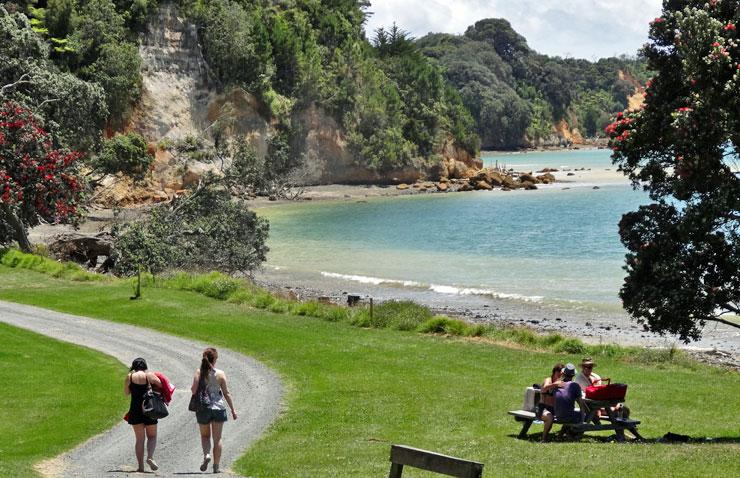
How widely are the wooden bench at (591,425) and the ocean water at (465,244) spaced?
29.8 m

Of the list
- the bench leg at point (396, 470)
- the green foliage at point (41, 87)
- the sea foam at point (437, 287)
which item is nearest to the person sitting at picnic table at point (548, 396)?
the bench leg at point (396, 470)

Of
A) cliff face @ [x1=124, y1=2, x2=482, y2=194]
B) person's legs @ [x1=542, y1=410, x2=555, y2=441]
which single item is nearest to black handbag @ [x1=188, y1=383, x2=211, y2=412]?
person's legs @ [x1=542, y1=410, x2=555, y2=441]

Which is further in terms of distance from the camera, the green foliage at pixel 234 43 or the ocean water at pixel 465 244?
the green foliage at pixel 234 43

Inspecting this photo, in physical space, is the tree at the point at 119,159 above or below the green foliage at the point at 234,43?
below

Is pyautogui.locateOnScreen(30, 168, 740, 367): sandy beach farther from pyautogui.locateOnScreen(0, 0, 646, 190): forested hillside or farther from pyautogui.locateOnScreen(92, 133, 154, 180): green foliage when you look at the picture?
pyautogui.locateOnScreen(0, 0, 646, 190): forested hillside

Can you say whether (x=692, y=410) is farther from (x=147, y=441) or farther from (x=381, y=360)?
(x=147, y=441)

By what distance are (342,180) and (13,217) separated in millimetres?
83393

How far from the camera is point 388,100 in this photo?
5226 inches

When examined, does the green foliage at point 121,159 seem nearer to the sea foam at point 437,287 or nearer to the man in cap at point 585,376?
the sea foam at point 437,287

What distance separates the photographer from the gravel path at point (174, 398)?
16016 mm

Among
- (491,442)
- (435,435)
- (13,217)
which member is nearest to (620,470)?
(491,442)

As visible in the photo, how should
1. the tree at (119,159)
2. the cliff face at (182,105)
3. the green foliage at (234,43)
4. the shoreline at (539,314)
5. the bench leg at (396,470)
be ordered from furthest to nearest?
the green foliage at (234,43) → the cliff face at (182,105) → the tree at (119,159) → the shoreline at (539,314) → the bench leg at (396,470)

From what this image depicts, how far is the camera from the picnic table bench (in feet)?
56.6

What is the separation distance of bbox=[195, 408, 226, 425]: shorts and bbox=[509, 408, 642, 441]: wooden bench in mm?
5543
